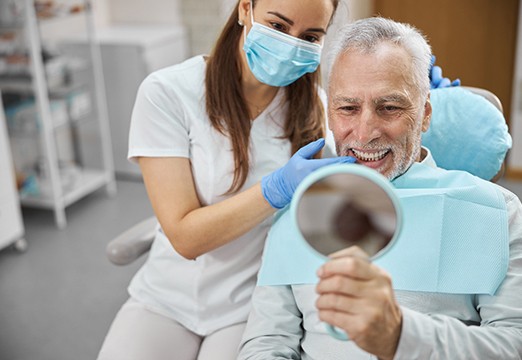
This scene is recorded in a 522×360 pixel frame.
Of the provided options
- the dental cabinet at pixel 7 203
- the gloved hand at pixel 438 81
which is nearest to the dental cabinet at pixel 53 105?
the dental cabinet at pixel 7 203

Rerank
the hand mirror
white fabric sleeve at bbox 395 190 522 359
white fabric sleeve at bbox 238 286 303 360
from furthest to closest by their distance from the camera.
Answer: white fabric sleeve at bbox 238 286 303 360 → white fabric sleeve at bbox 395 190 522 359 → the hand mirror

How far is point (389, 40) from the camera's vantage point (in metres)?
1.14

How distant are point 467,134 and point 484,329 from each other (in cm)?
54

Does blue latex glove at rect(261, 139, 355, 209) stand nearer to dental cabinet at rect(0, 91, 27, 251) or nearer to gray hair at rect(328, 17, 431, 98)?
gray hair at rect(328, 17, 431, 98)

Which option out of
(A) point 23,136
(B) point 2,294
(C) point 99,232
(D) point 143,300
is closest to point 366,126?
(D) point 143,300

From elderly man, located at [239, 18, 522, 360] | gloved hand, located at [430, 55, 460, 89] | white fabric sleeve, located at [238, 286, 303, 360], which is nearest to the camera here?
elderly man, located at [239, 18, 522, 360]

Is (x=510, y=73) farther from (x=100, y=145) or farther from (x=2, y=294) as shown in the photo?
(x=2, y=294)

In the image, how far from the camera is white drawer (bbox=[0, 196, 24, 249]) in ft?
9.81

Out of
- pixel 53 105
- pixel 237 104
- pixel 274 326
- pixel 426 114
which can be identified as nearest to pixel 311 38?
pixel 237 104

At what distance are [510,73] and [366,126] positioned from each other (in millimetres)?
3111

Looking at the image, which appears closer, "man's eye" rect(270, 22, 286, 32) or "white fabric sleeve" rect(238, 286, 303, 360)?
"white fabric sleeve" rect(238, 286, 303, 360)

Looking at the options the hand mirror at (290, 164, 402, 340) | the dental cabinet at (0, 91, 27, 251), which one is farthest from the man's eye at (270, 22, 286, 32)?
the dental cabinet at (0, 91, 27, 251)

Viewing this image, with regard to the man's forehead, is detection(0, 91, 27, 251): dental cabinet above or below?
below

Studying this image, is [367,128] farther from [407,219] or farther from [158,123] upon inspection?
[158,123]
